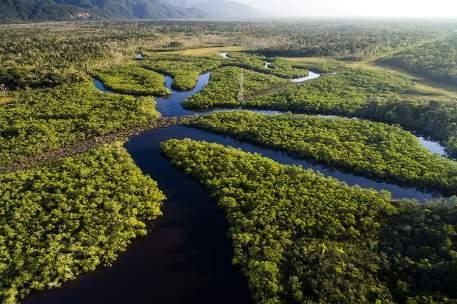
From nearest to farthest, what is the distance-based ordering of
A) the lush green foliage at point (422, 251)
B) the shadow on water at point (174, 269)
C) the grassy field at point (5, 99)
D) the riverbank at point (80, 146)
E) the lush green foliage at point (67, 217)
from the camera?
the lush green foliage at point (422, 251), the shadow on water at point (174, 269), the lush green foliage at point (67, 217), the riverbank at point (80, 146), the grassy field at point (5, 99)

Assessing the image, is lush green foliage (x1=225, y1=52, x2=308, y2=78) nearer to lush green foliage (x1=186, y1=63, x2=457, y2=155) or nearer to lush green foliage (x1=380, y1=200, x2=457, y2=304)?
lush green foliage (x1=186, y1=63, x2=457, y2=155)

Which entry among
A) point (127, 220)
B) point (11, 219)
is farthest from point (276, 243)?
point (11, 219)

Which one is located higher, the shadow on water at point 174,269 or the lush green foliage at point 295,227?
the lush green foliage at point 295,227

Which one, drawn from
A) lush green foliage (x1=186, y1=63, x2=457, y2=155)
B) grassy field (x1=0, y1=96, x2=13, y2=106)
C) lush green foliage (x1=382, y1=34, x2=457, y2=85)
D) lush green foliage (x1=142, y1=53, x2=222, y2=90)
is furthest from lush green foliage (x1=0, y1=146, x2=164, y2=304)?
lush green foliage (x1=382, y1=34, x2=457, y2=85)

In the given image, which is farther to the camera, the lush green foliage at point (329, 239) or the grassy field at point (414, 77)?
the grassy field at point (414, 77)

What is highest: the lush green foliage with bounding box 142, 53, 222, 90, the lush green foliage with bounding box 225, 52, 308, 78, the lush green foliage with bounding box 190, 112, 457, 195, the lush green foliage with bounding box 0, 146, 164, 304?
the lush green foliage with bounding box 225, 52, 308, 78

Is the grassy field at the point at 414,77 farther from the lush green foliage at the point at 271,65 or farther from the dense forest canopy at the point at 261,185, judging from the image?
the lush green foliage at the point at 271,65

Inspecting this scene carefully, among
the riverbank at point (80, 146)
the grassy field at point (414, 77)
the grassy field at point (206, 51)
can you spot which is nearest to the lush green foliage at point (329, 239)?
the riverbank at point (80, 146)
